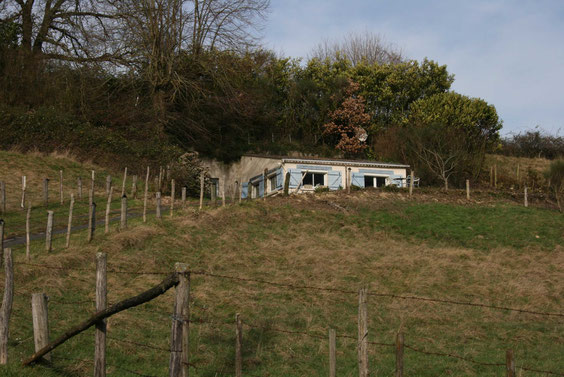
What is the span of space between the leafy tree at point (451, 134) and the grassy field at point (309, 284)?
13008mm

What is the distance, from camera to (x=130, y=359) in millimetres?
10258

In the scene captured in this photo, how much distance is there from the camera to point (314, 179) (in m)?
37.7

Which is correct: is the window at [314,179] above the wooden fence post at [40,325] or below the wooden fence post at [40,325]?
above

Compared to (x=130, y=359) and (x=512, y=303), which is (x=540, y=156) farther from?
(x=130, y=359)

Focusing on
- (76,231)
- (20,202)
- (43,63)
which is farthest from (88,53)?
(76,231)

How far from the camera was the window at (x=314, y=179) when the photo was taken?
37.3 meters

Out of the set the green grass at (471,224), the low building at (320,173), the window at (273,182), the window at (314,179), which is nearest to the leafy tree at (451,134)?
the low building at (320,173)

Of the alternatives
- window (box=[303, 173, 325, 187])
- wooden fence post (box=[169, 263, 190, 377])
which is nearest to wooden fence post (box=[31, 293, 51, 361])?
wooden fence post (box=[169, 263, 190, 377])

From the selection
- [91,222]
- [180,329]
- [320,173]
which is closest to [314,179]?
[320,173]

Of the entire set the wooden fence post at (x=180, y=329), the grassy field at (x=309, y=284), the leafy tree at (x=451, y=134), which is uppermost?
the leafy tree at (x=451, y=134)

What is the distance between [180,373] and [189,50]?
123 ft

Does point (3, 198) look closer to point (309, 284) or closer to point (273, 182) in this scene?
point (309, 284)

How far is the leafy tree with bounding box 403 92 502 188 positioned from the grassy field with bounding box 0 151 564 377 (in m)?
13.0

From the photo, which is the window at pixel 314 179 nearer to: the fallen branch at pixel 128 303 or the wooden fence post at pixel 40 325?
the wooden fence post at pixel 40 325
